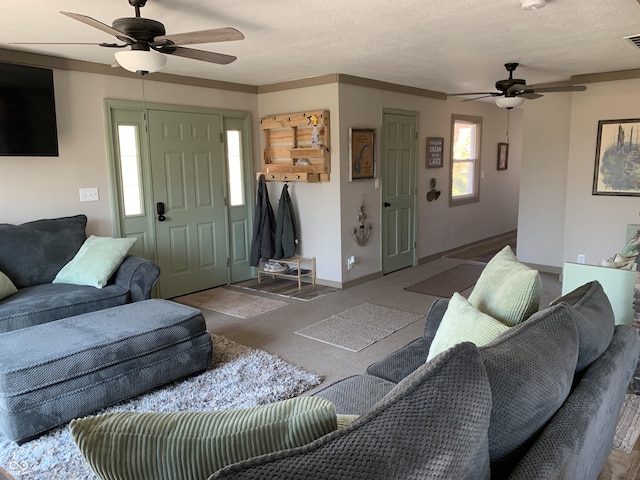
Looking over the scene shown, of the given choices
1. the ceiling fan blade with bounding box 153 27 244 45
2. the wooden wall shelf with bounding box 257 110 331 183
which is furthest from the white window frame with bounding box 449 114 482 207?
the ceiling fan blade with bounding box 153 27 244 45

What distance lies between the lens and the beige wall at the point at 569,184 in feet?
17.0

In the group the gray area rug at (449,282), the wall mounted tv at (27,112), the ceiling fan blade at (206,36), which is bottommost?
the gray area rug at (449,282)

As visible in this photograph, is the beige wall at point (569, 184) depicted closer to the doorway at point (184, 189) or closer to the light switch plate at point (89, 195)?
the doorway at point (184, 189)

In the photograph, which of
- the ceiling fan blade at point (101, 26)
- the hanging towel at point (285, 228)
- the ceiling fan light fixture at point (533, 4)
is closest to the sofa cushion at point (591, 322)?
the ceiling fan light fixture at point (533, 4)

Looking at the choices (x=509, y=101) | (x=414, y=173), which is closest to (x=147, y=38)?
(x=509, y=101)

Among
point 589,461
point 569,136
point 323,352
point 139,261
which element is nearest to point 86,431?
point 589,461

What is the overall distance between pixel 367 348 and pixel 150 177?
279cm

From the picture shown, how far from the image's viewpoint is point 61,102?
4.21 m

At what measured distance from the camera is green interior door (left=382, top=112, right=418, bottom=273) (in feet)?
19.4

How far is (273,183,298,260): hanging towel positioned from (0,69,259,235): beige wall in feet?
5.70

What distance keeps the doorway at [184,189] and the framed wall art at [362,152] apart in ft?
4.21

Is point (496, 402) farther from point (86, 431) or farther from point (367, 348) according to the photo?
point (367, 348)

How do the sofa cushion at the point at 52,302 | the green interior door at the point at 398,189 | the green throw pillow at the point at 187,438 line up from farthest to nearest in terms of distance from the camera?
the green interior door at the point at 398,189 < the sofa cushion at the point at 52,302 < the green throw pillow at the point at 187,438

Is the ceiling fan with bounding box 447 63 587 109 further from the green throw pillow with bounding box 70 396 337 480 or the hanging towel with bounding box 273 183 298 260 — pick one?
the green throw pillow with bounding box 70 396 337 480
